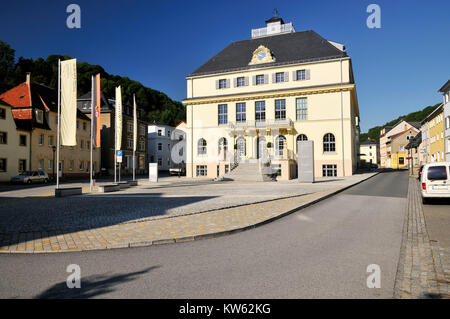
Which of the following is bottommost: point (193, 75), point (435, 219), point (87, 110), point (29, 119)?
point (435, 219)

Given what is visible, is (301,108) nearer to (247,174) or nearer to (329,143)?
(329,143)

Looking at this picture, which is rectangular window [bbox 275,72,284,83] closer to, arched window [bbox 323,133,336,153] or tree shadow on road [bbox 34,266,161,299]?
arched window [bbox 323,133,336,153]

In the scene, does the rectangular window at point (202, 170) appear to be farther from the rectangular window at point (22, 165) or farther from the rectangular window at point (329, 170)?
the rectangular window at point (22, 165)

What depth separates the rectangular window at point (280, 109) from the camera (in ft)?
122

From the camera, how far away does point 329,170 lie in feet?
116

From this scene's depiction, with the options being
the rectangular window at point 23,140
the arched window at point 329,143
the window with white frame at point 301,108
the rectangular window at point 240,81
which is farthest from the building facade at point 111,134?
the arched window at point 329,143

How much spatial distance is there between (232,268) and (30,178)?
32.2 m

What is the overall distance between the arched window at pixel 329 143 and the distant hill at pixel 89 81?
36201 mm

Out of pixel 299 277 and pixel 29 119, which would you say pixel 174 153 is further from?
pixel 299 277

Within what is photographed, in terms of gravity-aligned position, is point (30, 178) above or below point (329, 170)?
below

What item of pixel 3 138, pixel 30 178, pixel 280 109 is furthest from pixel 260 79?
pixel 3 138

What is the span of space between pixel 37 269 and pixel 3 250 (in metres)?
1.65

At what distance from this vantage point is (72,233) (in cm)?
727
